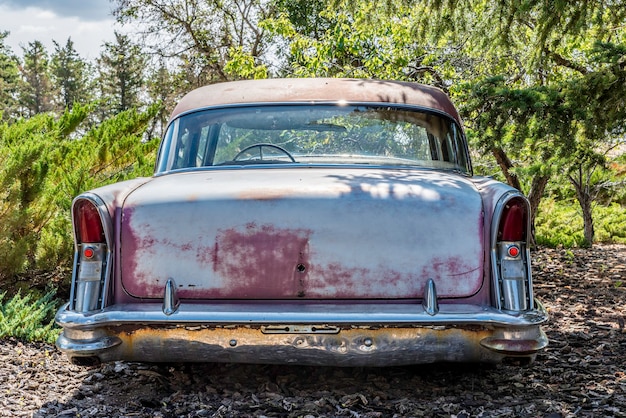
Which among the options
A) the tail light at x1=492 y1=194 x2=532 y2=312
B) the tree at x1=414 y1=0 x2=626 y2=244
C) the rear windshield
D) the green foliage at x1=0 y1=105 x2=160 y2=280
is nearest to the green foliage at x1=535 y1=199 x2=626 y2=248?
the tree at x1=414 y1=0 x2=626 y2=244

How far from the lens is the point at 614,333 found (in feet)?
15.7

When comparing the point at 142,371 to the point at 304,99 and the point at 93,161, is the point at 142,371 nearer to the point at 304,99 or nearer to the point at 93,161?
the point at 304,99

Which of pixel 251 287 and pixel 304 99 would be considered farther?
pixel 304 99

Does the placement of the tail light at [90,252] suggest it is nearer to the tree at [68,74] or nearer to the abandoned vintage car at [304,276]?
the abandoned vintage car at [304,276]

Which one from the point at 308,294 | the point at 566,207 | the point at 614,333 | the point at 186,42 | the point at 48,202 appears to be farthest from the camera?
the point at 186,42

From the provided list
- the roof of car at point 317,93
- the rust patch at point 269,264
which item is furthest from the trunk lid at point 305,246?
the roof of car at point 317,93

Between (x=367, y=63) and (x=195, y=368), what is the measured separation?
24.2 ft

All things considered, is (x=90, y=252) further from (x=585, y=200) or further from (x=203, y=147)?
(x=585, y=200)

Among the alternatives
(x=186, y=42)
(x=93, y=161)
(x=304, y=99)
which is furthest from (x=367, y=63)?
(x=186, y=42)

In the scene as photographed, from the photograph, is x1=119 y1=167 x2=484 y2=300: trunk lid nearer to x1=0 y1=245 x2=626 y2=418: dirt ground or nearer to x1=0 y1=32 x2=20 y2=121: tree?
x1=0 y1=245 x2=626 y2=418: dirt ground

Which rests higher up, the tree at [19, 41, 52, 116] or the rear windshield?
the tree at [19, 41, 52, 116]

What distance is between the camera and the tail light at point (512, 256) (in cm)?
301

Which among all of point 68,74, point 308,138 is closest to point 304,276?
point 308,138

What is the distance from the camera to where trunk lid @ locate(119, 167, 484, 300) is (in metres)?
3.03
